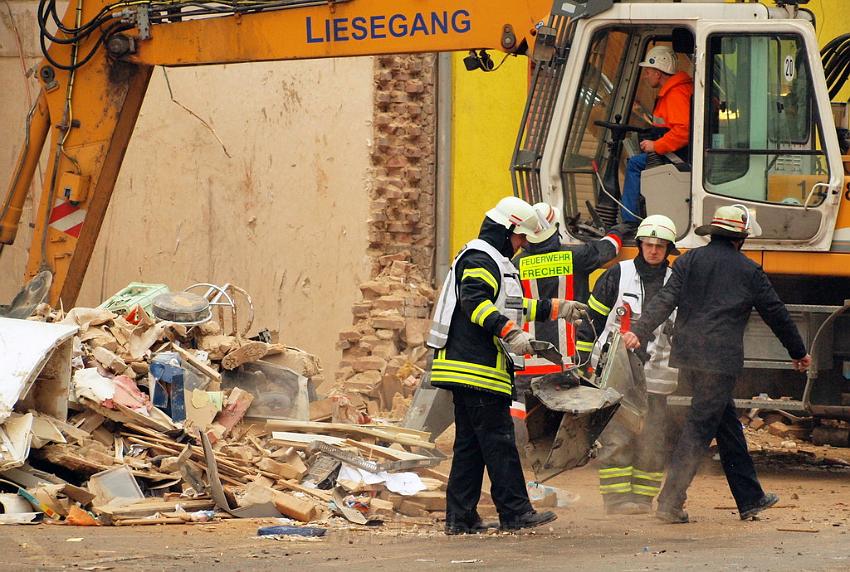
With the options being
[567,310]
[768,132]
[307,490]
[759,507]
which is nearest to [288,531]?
[307,490]

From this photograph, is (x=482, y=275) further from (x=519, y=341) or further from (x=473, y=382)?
(x=473, y=382)

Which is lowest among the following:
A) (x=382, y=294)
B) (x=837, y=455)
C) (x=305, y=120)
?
(x=837, y=455)

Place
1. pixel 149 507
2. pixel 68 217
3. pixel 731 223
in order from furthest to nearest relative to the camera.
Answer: pixel 68 217, pixel 731 223, pixel 149 507

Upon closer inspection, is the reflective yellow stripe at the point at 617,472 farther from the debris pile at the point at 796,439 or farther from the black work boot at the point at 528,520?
the debris pile at the point at 796,439

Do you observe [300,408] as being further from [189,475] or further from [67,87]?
[67,87]

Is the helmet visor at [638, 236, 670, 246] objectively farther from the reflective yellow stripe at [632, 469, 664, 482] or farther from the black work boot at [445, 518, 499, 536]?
the black work boot at [445, 518, 499, 536]

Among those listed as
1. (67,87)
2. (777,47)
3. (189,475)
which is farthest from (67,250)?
(777,47)

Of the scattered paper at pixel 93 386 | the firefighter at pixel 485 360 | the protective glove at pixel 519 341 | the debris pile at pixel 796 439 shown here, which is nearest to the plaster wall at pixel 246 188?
the debris pile at pixel 796 439

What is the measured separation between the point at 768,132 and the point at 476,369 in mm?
3228

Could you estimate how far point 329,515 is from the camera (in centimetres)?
847

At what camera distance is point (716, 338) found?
27.7 feet

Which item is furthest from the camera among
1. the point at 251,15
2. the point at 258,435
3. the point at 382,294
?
the point at 382,294

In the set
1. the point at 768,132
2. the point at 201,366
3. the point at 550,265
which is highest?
the point at 768,132

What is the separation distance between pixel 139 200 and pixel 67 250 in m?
3.09
